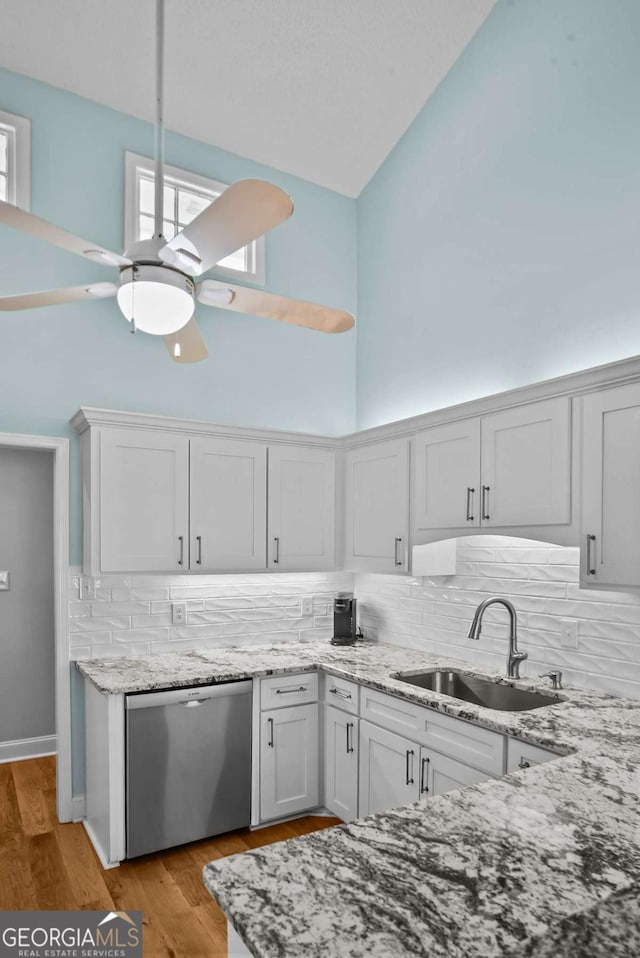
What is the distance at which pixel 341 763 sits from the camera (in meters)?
3.14

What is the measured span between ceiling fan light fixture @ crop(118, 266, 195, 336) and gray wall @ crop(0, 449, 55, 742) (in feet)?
7.31

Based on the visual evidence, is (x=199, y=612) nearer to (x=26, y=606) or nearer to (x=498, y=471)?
(x=26, y=606)

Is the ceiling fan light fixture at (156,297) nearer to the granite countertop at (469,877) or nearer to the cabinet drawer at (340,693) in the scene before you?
the granite countertop at (469,877)

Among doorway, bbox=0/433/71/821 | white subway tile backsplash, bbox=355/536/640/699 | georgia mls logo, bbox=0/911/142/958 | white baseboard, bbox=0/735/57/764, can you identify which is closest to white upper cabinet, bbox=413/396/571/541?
white subway tile backsplash, bbox=355/536/640/699

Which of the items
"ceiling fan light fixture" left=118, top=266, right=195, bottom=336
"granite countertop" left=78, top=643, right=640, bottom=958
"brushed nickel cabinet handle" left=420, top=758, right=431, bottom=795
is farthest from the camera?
"brushed nickel cabinet handle" left=420, top=758, right=431, bottom=795

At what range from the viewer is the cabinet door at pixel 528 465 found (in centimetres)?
247

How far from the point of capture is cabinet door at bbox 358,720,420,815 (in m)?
2.67

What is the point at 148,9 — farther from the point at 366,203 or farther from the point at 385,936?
the point at 385,936

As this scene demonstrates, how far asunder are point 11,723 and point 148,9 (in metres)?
4.28

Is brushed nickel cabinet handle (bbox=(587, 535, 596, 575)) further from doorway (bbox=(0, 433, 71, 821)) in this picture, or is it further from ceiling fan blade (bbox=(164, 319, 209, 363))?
doorway (bbox=(0, 433, 71, 821))

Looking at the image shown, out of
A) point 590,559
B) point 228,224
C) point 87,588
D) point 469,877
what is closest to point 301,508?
point 87,588

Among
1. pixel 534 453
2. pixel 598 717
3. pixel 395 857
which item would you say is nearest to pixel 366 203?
pixel 534 453

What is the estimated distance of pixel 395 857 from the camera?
1216 millimetres

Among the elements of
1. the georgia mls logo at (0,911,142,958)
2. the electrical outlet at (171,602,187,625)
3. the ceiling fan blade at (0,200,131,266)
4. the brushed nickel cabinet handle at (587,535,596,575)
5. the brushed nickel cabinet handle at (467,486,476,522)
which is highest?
the ceiling fan blade at (0,200,131,266)
